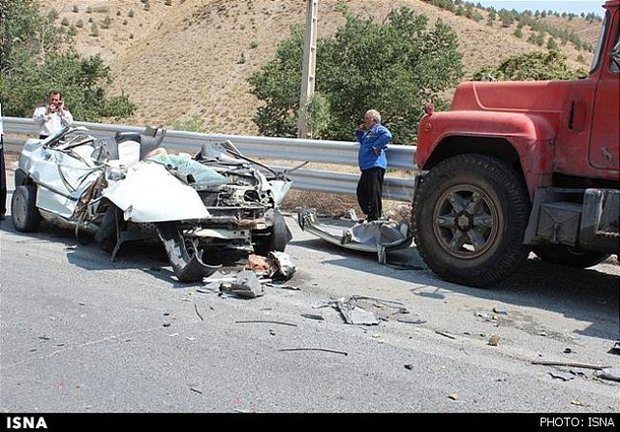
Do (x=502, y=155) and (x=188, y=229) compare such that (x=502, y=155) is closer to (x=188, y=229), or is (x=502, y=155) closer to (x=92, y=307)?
(x=188, y=229)

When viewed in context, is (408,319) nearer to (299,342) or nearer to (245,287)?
(299,342)

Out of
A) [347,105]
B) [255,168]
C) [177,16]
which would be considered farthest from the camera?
[177,16]

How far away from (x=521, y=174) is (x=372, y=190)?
270 cm

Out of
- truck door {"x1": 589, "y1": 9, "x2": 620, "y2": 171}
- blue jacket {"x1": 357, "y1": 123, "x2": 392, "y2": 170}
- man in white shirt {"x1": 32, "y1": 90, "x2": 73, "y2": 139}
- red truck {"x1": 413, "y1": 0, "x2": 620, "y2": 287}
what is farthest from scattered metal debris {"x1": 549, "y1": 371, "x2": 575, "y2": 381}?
man in white shirt {"x1": 32, "y1": 90, "x2": 73, "y2": 139}

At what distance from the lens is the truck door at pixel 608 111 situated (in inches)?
234

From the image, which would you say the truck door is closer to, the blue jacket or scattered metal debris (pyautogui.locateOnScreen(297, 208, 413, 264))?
scattered metal debris (pyautogui.locateOnScreen(297, 208, 413, 264))

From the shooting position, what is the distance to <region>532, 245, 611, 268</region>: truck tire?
693 cm

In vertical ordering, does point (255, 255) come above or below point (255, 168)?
below

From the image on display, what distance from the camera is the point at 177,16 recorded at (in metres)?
64.2

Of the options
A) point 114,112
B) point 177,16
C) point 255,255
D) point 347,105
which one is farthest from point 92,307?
point 177,16

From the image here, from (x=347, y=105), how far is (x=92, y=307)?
1547cm

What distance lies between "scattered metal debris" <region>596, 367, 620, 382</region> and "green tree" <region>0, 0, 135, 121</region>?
2184 centimetres

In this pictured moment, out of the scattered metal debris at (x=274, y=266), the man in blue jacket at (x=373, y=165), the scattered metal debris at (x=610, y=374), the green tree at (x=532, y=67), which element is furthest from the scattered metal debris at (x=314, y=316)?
the green tree at (x=532, y=67)

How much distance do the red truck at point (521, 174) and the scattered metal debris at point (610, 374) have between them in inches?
56.8
